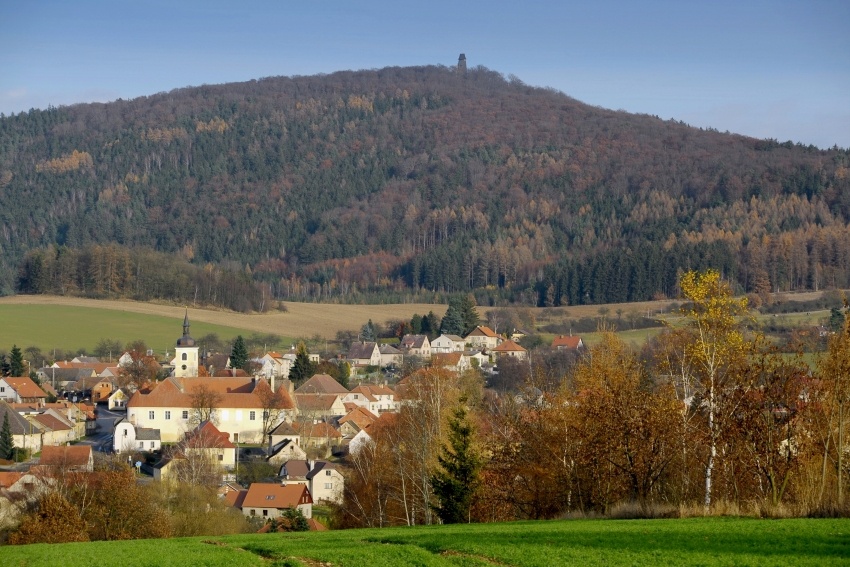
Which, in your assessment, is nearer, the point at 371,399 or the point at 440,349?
the point at 371,399

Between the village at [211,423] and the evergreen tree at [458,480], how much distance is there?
36.2 feet

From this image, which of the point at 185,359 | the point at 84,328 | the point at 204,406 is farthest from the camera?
the point at 84,328

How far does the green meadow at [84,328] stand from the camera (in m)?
94.0

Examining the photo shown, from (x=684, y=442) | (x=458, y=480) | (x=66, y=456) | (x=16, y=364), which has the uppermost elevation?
(x=684, y=442)

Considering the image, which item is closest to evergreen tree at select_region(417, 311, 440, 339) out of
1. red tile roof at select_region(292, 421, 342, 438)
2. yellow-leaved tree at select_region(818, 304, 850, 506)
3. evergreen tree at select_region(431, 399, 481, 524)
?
red tile roof at select_region(292, 421, 342, 438)

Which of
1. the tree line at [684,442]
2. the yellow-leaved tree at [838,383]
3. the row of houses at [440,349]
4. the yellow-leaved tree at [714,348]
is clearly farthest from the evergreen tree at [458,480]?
the row of houses at [440,349]

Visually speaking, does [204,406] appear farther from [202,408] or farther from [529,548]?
[529,548]

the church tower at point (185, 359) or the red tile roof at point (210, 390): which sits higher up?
the church tower at point (185, 359)

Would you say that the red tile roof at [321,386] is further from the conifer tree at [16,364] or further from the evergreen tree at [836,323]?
the evergreen tree at [836,323]

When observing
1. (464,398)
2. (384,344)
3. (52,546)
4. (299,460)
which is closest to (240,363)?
(384,344)

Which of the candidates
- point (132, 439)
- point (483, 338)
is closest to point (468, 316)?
point (483, 338)

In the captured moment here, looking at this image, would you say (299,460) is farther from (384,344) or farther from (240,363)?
(384,344)

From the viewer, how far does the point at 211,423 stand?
60.8 meters

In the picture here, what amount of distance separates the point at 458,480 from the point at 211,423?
35972mm
